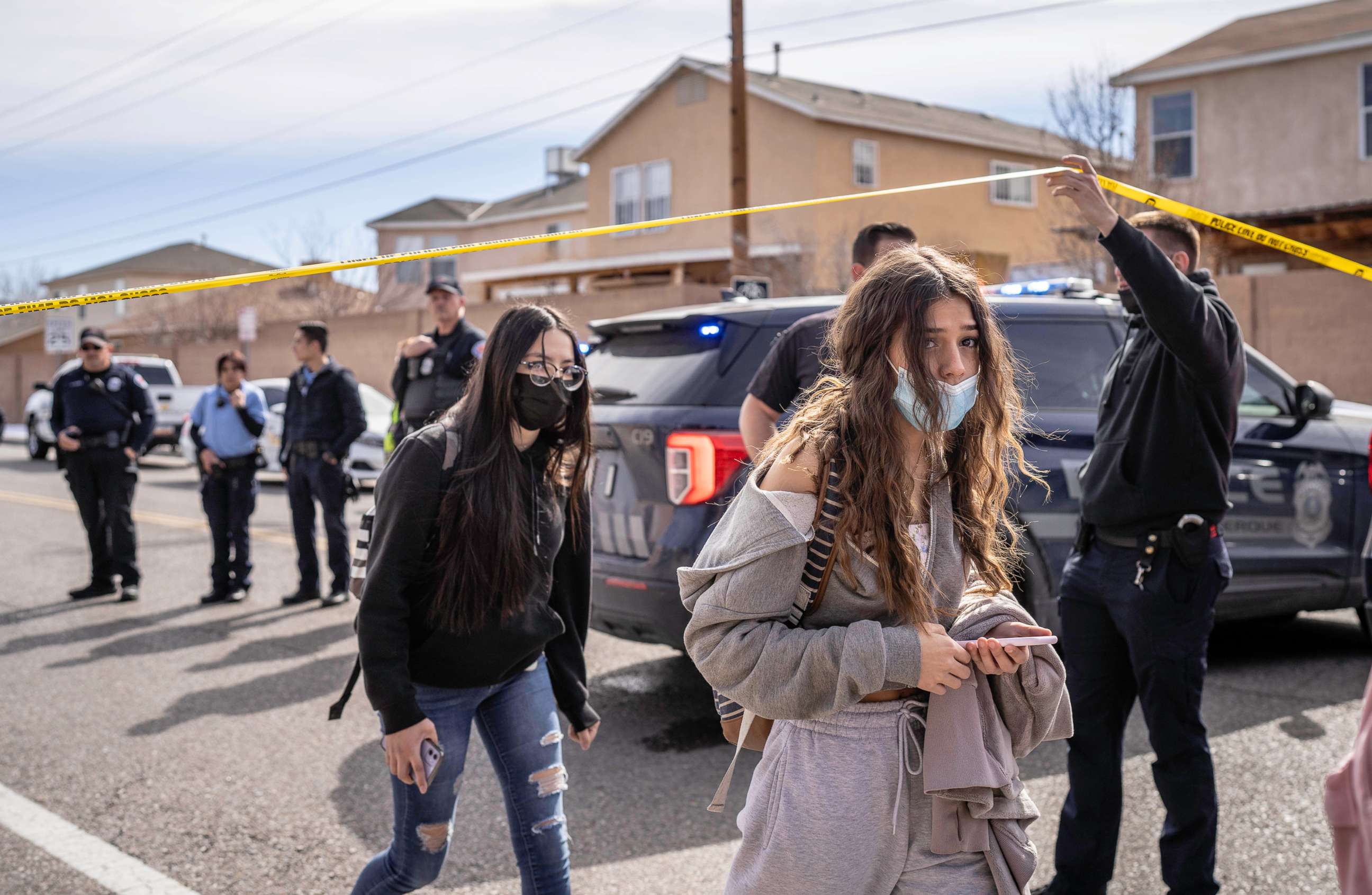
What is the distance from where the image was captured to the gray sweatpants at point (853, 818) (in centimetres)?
219

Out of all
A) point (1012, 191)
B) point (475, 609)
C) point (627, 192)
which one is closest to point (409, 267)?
point (627, 192)

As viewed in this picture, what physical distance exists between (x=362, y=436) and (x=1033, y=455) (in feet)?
33.9

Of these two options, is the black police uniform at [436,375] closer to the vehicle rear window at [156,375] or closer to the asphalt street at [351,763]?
the asphalt street at [351,763]

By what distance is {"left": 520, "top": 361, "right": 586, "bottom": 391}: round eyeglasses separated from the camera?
335cm

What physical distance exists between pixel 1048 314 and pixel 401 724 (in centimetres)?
416

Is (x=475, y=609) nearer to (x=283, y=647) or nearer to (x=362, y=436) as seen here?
(x=283, y=647)

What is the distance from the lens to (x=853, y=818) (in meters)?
2.19

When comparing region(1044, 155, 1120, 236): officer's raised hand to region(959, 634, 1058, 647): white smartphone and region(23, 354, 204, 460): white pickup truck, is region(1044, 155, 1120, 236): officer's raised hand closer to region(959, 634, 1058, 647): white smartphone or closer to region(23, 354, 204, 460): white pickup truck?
region(959, 634, 1058, 647): white smartphone

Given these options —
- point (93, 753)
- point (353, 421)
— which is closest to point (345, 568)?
point (353, 421)

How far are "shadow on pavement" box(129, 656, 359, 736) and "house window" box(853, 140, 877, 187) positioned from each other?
939 inches

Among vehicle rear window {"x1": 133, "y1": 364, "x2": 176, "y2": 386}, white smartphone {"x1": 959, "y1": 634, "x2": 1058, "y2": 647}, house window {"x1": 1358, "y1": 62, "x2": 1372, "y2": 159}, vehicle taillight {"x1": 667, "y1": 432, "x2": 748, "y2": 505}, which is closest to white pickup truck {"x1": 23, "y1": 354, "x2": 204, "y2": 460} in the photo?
vehicle rear window {"x1": 133, "y1": 364, "x2": 176, "y2": 386}

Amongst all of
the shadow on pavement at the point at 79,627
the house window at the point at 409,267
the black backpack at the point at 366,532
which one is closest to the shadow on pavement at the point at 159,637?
the shadow on pavement at the point at 79,627

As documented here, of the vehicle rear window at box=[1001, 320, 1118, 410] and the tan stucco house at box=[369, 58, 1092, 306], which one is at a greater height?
the tan stucco house at box=[369, 58, 1092, 306]

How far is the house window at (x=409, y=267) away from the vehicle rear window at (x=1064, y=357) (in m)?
39.7
